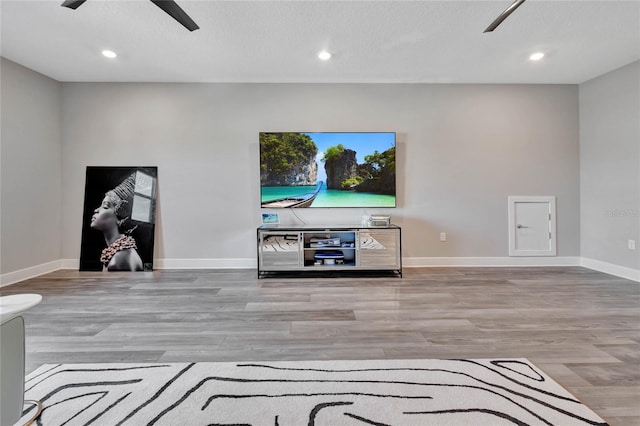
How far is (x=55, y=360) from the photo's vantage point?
176 centimetres

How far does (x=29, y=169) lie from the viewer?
11.7 ft

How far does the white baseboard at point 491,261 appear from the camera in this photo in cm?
402

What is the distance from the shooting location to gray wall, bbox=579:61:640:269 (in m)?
3.40

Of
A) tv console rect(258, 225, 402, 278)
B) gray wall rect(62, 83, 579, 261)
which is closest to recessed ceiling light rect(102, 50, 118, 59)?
gray wall rect(62, 83, 579, 261)

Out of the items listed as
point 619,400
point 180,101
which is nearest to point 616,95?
point 619,400

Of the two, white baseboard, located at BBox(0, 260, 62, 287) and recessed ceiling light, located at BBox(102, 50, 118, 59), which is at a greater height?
recessed ceiling light, located at BBox(102, 50, 118, 59)

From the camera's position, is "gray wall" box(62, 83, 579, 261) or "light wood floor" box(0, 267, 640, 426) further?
"gray wall" box(62, 83, 579, 261)

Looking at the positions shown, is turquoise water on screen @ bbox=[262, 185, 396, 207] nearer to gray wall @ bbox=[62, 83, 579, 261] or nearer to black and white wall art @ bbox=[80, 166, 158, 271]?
gray wall @ bbox=[62, 83, 579, 261]

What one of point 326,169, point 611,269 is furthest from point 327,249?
point 611,269

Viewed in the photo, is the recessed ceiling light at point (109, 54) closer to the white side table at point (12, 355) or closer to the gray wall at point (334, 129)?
the gray wall at point (334, 129)

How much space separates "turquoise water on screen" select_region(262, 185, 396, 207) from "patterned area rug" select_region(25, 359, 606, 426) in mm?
2457

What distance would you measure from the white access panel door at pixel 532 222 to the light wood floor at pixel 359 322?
563 millimetres

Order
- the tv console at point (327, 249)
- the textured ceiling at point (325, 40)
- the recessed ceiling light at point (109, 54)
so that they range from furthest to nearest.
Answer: the tv console at point (327, 249) < the recessed ceiling light at point (109, 54) < the textured ceiling at point (325, 40)

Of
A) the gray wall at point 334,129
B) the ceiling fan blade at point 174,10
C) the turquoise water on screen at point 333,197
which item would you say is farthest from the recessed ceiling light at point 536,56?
the ceiling fan blade at point 174,10
